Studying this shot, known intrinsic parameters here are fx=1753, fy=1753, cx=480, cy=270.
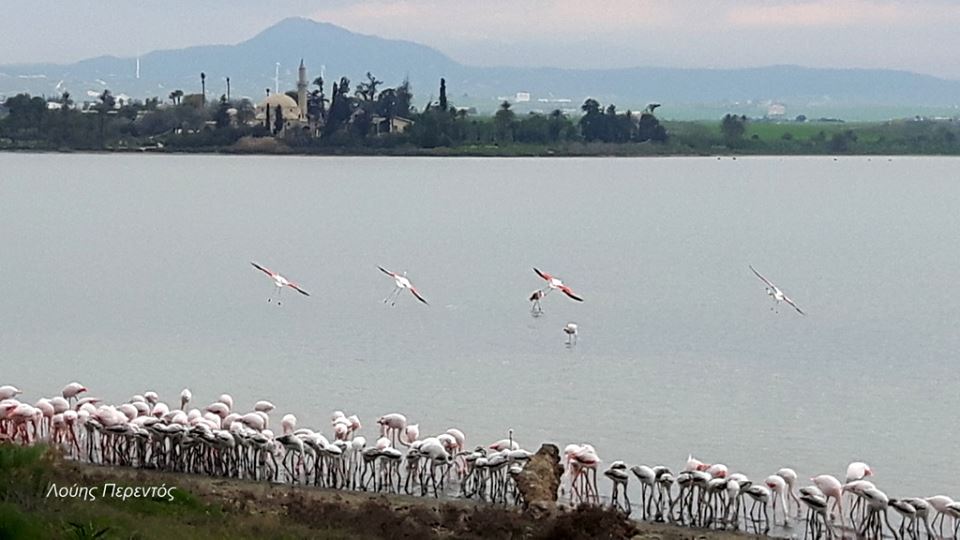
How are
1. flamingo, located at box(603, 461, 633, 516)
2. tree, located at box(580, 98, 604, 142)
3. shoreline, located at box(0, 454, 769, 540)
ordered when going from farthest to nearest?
tree, located at box(580, 98, 604, 142), flamingo, located at box(603, 461, 633, 516), shoreline, located at box(0, 454, 769, 540)

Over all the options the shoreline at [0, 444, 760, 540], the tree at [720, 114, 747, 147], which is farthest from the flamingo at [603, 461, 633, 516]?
the tree at [720, 114, 747, 147]

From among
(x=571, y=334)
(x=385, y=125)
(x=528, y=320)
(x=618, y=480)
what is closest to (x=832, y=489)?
(x=618, y=480)

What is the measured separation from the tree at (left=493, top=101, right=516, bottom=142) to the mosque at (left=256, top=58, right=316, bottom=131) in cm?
1846

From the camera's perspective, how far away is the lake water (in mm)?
26109

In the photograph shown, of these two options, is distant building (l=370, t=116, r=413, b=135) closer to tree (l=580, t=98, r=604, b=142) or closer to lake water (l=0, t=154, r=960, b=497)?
tree (l=580, t=98, r=604, b=142)

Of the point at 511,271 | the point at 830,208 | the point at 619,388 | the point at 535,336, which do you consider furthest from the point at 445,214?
the point at 619,388

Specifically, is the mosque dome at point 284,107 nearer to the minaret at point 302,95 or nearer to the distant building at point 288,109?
the distant building at point 288,109

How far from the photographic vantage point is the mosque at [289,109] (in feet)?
563

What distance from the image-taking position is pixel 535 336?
37750mm

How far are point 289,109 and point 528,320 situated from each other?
13701 centimetres

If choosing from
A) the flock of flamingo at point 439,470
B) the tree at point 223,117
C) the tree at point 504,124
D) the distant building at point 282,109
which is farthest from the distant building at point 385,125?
the flock of flamingo at point 439,470

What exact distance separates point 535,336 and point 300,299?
9.74m

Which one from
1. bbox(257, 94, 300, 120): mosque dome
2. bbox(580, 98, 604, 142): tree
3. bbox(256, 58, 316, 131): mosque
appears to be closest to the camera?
bbox(256, 58, 316, 131): mosque

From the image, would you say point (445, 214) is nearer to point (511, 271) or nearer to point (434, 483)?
point (511, 271)
